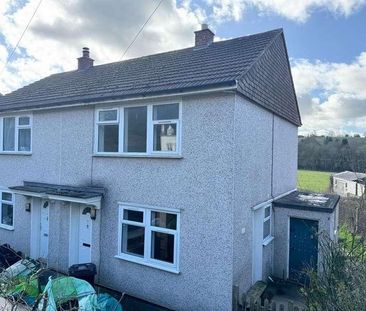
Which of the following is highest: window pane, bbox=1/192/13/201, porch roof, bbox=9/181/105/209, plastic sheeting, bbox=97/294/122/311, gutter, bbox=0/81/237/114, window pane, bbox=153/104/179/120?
gutter, bbox=0/81/237/114

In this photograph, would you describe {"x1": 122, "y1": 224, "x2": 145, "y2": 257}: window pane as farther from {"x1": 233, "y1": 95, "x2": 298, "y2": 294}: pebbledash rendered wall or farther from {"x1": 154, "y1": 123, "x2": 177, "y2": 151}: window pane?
{"x1": 233, "y1": 95, "x2": 298, "y2": 294}: pebbledash rendered wall

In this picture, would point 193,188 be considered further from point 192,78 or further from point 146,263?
point 192,78

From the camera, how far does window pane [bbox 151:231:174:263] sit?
862cm

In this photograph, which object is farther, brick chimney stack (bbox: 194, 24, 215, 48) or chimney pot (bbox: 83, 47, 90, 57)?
chimney pot (bbox: 83, 47, 90, 57)

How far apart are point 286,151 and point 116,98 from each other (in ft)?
26.0

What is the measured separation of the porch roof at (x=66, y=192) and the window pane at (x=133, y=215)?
958 mm

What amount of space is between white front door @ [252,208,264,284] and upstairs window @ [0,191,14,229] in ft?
33.7

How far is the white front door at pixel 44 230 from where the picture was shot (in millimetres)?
11797

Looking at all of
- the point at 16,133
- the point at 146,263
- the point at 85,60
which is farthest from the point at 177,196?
the point at 85,60

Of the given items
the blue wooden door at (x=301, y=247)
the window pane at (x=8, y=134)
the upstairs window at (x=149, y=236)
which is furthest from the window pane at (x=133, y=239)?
the window pane at (x=8, y=134)

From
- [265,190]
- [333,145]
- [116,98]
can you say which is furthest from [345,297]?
[333,145]

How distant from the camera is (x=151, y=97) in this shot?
8758 mm

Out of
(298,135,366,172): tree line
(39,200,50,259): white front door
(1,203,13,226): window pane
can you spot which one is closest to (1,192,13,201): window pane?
(1,203,13,226): window pane

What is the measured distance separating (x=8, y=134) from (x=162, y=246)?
9.47 m
